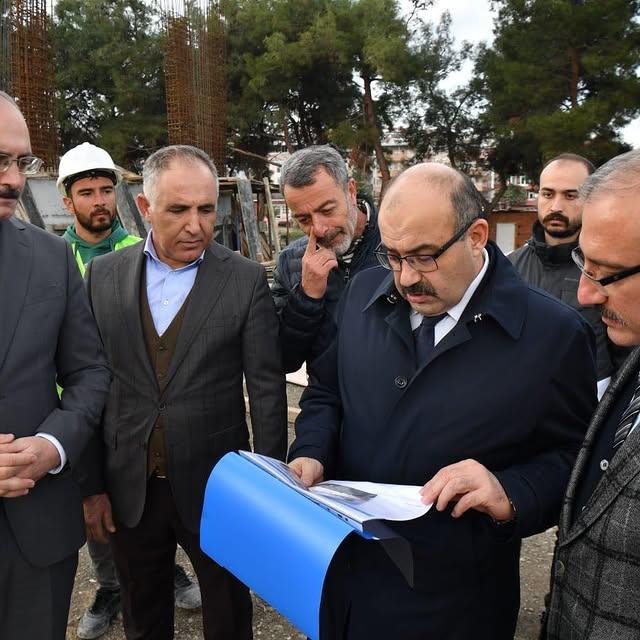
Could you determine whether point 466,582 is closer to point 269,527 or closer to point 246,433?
point 269,527

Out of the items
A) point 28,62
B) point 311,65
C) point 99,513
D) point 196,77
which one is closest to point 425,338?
point 99,513

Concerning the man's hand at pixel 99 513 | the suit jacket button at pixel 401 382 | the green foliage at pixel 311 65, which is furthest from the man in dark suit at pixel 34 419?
the green foliage at pixel 311 65

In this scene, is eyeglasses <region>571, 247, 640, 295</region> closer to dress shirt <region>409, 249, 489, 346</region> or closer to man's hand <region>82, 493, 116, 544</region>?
dress shirt <region>409, 249, 489, 346</region>

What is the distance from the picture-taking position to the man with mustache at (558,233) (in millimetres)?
3025

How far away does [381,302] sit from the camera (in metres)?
1.78

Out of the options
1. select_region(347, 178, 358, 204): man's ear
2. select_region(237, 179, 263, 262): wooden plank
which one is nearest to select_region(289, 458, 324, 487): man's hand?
select_region(347, 178, 358, 204): man's ear

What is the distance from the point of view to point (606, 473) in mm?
1250

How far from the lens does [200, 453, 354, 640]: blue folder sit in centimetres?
116

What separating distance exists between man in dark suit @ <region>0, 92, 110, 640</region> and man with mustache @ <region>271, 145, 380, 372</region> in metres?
0.84

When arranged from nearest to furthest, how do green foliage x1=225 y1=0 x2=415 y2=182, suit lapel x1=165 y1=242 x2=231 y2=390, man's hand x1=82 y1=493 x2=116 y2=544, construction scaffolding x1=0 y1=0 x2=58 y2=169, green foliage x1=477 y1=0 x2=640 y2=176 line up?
suit lapel x1=165 y1=242 x2=231 y2=390 < man's hand x1=82 y1=493 x2=116 y2=544 < construction scaffolding x1=0 y1=0 x2=58 y2=169 < green foliage x1=477 y1=0 x2=640 y2=176 < green foliage x1=225 y1=0 x2=415 y2=182

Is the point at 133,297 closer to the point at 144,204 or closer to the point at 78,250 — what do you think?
the point at 144,204

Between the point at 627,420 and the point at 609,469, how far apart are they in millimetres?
160

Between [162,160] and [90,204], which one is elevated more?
[162,160]

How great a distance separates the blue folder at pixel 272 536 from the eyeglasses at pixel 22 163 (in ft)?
3.42
